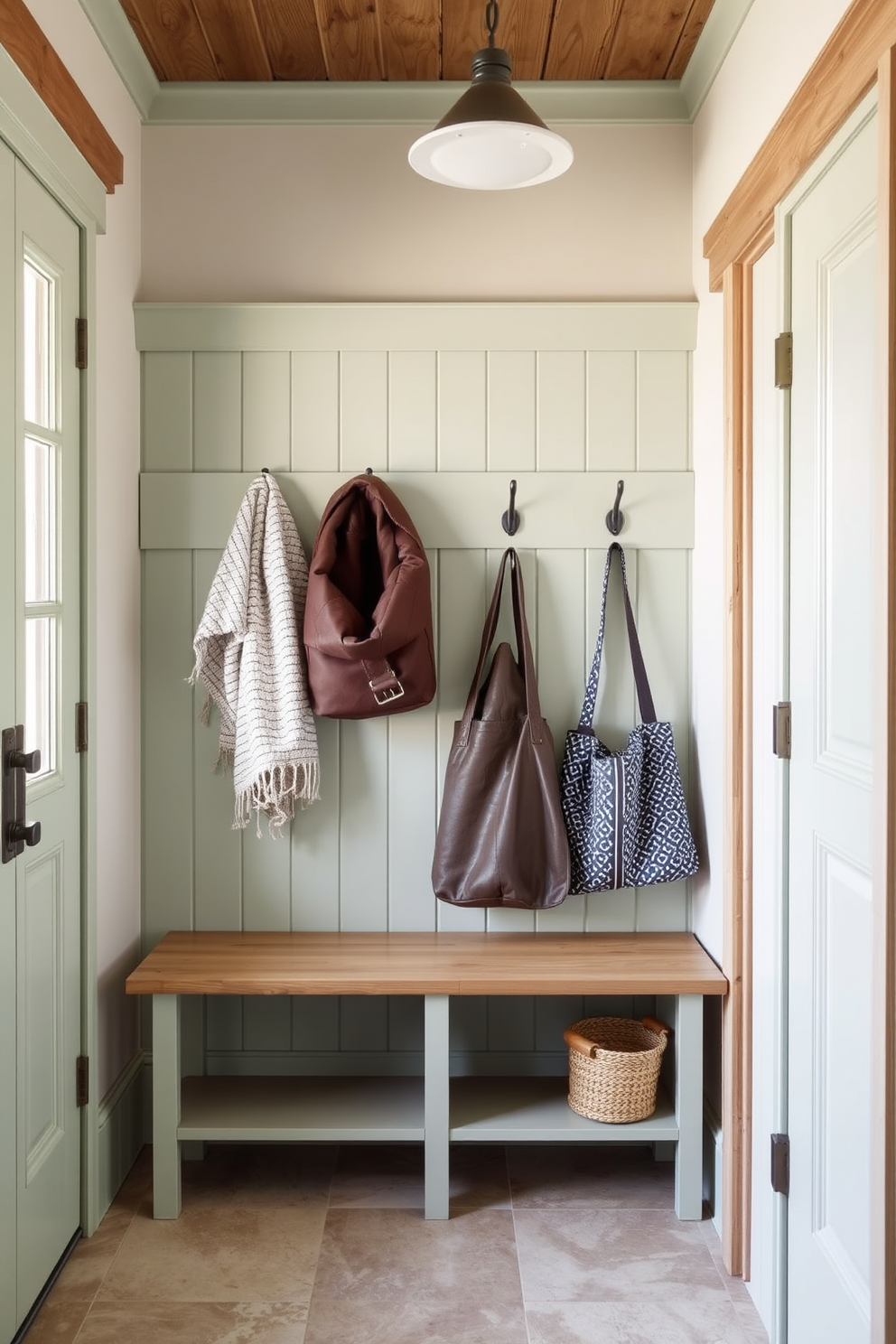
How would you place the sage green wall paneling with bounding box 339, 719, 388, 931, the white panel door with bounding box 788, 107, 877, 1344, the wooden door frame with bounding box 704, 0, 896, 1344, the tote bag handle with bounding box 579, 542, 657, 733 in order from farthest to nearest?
the sage green wall paneling with bounding box 339, 719, 388, 931 < the tote bag handle with bounding box 579, 542, 657, 733 < the white panel door with bounding box 788, 107, 877, 1344 < the wooden door frame with bounding box 704, 0, 896, 1344

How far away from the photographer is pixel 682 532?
256 cm

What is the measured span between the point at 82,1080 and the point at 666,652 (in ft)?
5.16

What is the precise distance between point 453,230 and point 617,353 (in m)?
0.49

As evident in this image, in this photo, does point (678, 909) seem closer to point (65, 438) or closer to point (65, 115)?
point (65, 438)

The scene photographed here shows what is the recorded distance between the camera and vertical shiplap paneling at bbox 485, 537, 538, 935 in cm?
258

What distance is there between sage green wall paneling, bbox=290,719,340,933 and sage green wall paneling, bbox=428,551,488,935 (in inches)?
10.0

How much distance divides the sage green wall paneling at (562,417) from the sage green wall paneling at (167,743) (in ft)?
2.91

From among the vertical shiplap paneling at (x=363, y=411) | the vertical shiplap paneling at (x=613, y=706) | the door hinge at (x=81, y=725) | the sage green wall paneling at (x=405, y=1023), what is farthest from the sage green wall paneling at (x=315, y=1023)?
the vertical shiplap paneling at (x=363, y=411)

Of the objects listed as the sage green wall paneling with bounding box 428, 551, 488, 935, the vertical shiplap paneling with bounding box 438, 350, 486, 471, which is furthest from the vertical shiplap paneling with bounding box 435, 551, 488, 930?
the vertical shiplap paneling with bounding box 438, 350, 486, 471

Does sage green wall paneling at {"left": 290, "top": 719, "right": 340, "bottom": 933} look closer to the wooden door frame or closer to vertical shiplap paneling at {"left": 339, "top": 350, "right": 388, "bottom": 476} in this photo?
vertical shiplap paneling at {"left": 339, "top": 350, "right": 388, "bottom": 476}

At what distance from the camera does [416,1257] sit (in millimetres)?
2148

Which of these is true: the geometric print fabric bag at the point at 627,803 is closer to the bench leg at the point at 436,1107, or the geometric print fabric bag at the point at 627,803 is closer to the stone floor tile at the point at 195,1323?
the bench leg at the point at 436,1107

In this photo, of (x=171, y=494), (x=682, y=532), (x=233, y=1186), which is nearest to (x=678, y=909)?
(x=682, y=532)

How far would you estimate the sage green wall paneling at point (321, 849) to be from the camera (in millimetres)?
2602
